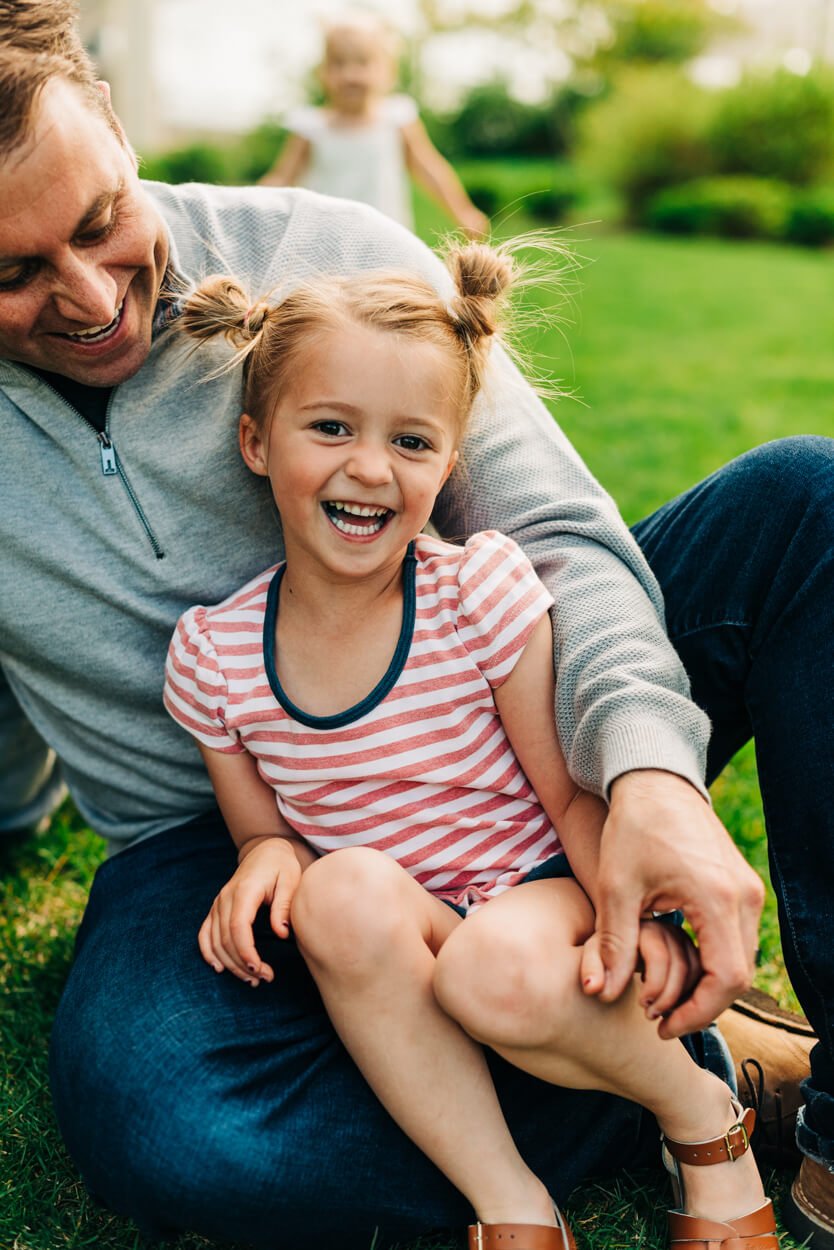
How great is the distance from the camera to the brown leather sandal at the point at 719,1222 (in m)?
1.63

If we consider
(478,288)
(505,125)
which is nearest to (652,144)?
(505,125)

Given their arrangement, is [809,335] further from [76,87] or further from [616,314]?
[76,87]

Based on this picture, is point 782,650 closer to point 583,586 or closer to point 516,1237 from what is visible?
point 583,586

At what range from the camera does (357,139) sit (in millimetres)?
7234

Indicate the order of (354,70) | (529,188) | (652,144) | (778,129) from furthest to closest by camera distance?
(529,188) < (652,144) < (778,129) < (354,70)

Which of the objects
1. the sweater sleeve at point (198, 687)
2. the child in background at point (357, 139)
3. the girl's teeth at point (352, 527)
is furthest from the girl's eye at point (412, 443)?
the child in background at point (357, 139)

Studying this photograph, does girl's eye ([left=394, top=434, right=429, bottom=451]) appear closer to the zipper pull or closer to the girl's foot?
the zipper pull

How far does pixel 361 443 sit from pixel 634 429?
169 inches

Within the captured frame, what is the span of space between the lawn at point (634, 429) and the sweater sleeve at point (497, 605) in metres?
0.61

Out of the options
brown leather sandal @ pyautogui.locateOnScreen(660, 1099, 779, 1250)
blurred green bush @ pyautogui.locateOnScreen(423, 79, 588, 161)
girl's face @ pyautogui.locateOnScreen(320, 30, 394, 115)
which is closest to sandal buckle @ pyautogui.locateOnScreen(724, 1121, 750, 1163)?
brown leather sandal @ pyautogui.locateOnScreen(660, 1099, 779, 1250)

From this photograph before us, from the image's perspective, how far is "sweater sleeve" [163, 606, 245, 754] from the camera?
1839 mm

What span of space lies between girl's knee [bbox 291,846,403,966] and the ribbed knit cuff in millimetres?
303

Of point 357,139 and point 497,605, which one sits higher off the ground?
point 497,605

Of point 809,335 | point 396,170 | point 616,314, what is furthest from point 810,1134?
point 616,314
